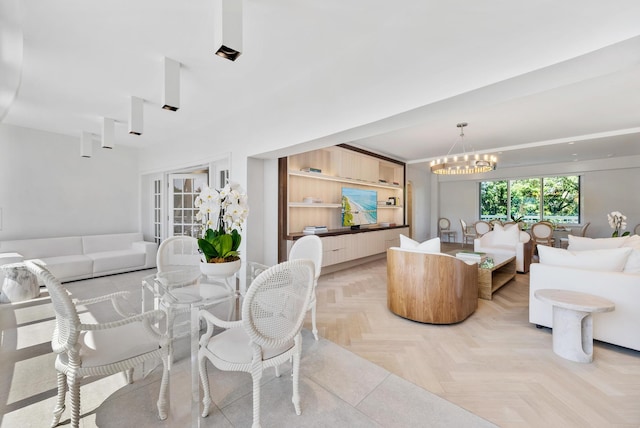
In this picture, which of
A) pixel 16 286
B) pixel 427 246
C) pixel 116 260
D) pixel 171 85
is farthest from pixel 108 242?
pixel 427 246

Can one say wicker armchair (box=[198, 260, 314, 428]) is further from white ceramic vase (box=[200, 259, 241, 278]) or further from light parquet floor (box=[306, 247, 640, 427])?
light parquet floor (box=[306, 247, 640, 427])

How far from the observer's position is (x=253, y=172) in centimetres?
390

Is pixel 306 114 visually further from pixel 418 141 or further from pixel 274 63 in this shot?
pixel 418 141

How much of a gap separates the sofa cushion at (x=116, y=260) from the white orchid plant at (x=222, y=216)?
3929 millimetres

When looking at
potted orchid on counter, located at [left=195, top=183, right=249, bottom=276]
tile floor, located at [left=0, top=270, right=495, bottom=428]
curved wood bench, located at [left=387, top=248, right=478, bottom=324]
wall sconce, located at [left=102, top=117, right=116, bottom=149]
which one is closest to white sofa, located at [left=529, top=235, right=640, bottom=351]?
curved wood bench, located at [left=387, top=248, right=478, bottom=324]

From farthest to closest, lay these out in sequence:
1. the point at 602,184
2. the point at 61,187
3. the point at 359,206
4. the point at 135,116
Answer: the point at 602,184, the point at 359,206, the point at 61,187, the point at 135,116

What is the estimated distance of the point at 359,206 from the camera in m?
5.70

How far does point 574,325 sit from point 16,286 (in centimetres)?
614

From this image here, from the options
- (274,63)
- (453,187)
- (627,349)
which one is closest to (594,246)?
(627,349)

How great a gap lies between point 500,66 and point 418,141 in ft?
12.4

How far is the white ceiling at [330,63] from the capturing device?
1601 millimetres

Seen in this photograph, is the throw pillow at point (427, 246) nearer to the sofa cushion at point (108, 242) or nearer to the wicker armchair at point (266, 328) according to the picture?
the wicker armchair at point (266, 328)

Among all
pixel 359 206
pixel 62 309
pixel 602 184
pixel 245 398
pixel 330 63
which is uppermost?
pixel 330 63

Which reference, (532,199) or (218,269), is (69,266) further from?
(532,199)
